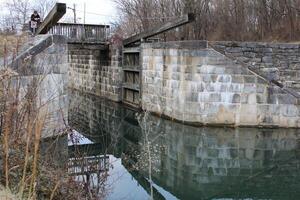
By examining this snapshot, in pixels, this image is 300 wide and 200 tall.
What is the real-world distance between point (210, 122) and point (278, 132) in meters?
1.69

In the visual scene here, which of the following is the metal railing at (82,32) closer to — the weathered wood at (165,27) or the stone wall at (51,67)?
the weathered wood at (165,27)

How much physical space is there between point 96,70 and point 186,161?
35.5ft

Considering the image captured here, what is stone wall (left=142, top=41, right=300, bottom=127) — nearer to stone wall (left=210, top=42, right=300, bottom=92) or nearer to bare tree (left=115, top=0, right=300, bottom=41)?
stone wall (left=210, top=42, right=300, bottom=92)

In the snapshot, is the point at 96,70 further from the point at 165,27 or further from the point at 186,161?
the point at 186,161

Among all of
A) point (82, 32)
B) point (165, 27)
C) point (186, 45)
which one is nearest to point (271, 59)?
point (186, 45)

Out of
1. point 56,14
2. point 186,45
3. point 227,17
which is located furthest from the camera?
point 227,17

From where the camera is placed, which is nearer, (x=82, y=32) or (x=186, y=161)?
(x=186, y=161)

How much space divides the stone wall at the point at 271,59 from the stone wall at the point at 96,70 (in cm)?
627

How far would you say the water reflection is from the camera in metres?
6.57

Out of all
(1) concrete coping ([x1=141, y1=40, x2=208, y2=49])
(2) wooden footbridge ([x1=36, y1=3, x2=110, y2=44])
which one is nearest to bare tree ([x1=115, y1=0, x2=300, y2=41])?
(2) wooden footbridge ([x1=36, y1=3, x2=110, y2=44])

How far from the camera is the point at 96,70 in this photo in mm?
18562

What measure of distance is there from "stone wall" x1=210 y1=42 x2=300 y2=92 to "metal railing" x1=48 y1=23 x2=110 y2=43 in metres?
7.10

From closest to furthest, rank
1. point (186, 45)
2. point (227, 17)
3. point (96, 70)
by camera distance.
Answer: point (186, 45)
point (96, 70)
point (227, 17)

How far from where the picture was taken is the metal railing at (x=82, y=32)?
16.5 meters
